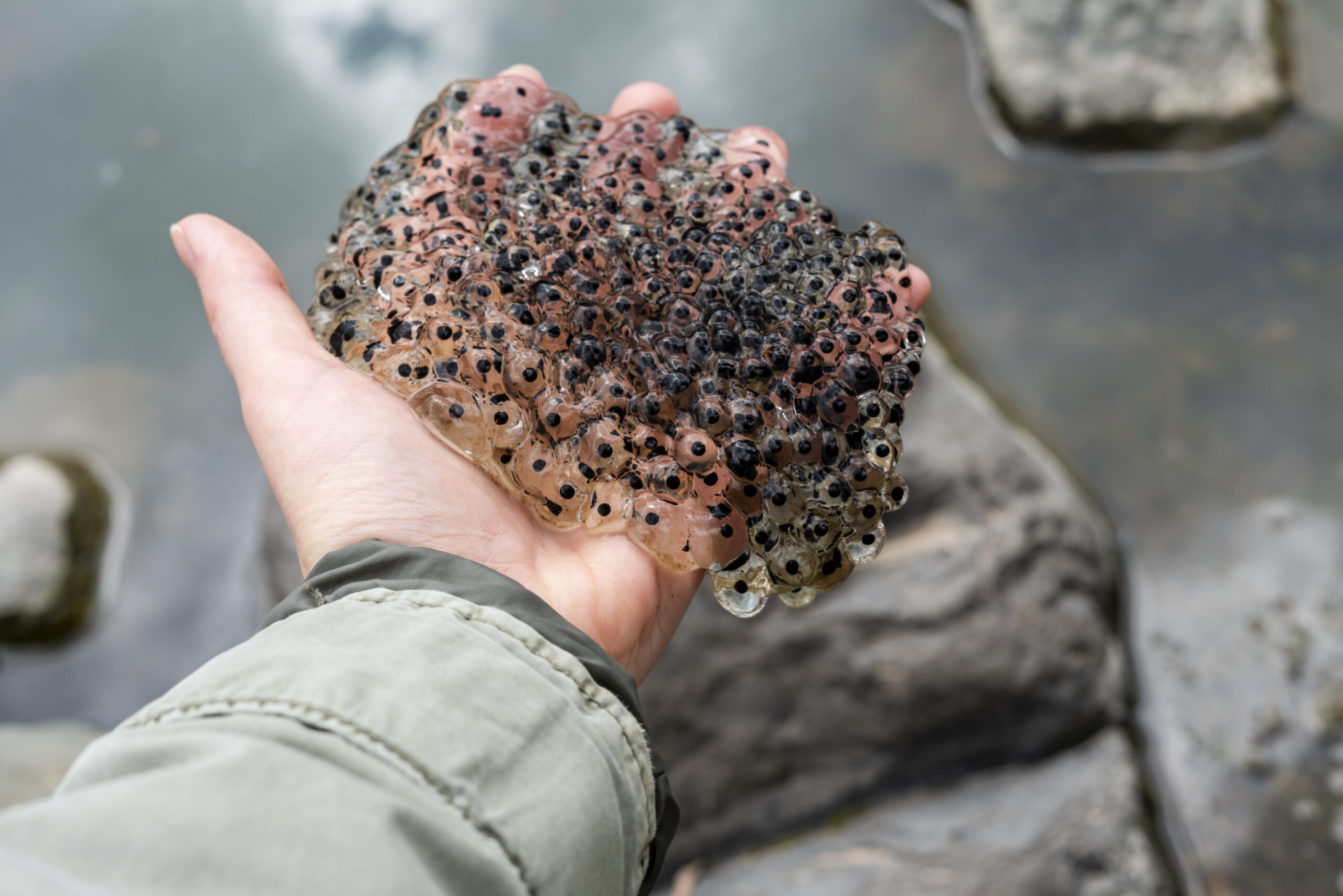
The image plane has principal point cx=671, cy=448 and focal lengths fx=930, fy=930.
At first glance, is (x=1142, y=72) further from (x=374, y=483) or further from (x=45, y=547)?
(x=45, y=547)

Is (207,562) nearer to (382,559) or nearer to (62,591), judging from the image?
(62,591)

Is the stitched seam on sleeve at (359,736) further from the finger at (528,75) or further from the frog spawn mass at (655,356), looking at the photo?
the finger at (528,75)

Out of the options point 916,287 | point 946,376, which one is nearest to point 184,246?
point 916,287

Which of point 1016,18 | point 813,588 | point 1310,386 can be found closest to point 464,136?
point 813,588

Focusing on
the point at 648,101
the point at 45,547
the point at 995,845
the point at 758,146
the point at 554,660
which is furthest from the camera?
the point at 45,547

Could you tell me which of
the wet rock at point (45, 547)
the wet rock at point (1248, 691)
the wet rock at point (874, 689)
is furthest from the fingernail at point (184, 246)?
the wet rock at point (1248, 691)
